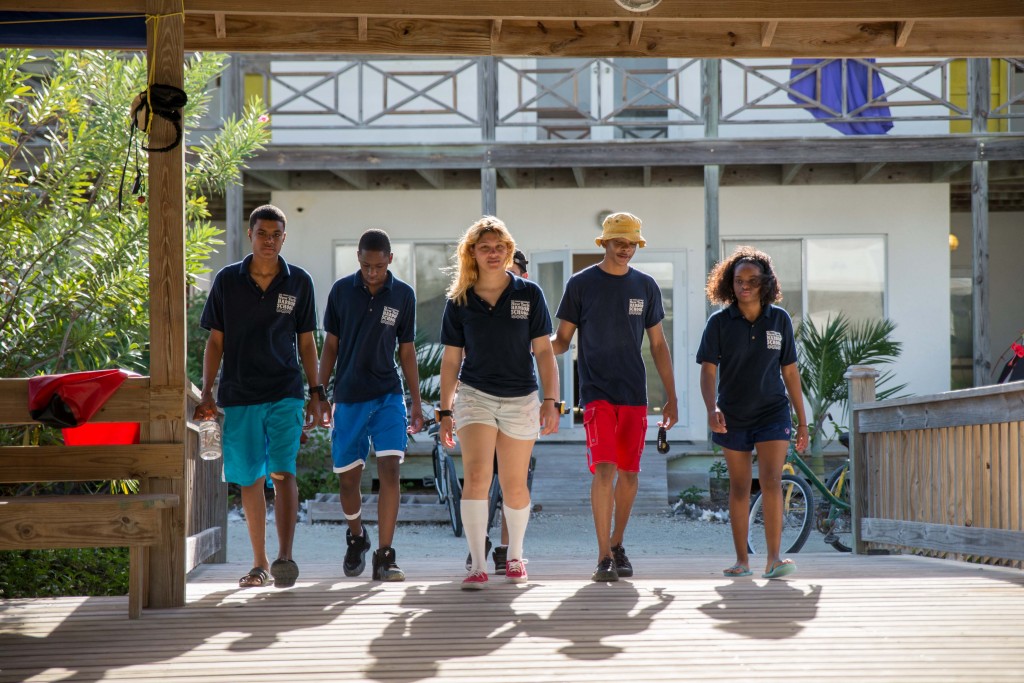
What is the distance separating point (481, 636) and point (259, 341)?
78.7 inches

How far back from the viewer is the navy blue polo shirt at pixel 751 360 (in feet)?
18.9

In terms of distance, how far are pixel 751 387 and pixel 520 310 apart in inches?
50.8

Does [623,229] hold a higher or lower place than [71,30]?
lower

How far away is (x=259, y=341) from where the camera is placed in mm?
5387

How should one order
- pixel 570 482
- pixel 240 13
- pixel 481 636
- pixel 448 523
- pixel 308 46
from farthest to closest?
pixel 570 482 < pixel 448 523 < pixel 308 46 < pixel 240 13 < pixel 481 636

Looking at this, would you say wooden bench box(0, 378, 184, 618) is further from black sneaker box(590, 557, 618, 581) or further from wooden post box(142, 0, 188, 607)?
black sneaker box(590, 557, 618, 581)

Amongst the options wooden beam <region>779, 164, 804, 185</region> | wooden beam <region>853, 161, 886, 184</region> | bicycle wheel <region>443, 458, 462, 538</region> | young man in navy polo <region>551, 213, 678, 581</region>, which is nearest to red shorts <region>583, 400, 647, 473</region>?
young man in navy polo <region>551, 213, 678, 581</region>

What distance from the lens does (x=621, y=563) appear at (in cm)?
573

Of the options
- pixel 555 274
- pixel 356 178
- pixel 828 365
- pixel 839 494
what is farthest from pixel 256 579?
pixel 555 274

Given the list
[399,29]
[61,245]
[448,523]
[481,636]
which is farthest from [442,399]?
[448,523]

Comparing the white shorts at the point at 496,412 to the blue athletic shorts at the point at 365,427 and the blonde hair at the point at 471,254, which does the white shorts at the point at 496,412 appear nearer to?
the blonde hair at the point at 471,254

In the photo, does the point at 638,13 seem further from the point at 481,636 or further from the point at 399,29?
the point at 481,636

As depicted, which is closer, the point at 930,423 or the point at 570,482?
the point at 930,423

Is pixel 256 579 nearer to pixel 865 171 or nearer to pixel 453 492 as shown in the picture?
pixel 453 492
